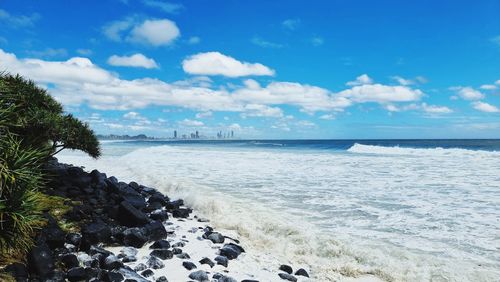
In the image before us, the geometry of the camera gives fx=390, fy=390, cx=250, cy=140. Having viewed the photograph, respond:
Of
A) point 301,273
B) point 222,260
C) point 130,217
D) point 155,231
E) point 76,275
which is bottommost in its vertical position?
point 301,273

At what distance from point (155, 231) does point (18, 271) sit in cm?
256

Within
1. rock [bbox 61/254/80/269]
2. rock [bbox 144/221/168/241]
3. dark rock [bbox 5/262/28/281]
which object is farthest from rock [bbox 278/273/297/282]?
dark rock [bbox 5/262/28/281]

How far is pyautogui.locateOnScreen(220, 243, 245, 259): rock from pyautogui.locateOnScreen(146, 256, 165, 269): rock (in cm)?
119

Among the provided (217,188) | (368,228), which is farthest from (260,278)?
(217,188)

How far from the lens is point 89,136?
1225 cm

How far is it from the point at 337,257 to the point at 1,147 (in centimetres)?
589

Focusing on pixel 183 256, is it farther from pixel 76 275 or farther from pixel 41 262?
pixel 41 262

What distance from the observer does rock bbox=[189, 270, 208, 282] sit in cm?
577

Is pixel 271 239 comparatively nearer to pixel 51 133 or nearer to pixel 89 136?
pixel 51 133

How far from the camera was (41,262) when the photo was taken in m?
5.36

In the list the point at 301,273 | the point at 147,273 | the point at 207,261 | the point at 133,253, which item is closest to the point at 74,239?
the point at 133,253

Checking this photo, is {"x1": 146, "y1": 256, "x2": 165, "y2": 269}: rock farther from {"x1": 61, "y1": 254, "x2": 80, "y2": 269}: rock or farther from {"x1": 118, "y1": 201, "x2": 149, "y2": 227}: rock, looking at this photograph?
{"x1": 118, "y1": 201, "x2": 149, "y2": 227}: rock

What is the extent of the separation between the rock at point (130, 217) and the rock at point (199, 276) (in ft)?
8.14

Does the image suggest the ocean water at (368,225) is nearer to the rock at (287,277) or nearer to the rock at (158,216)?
the rock at (287,277)
